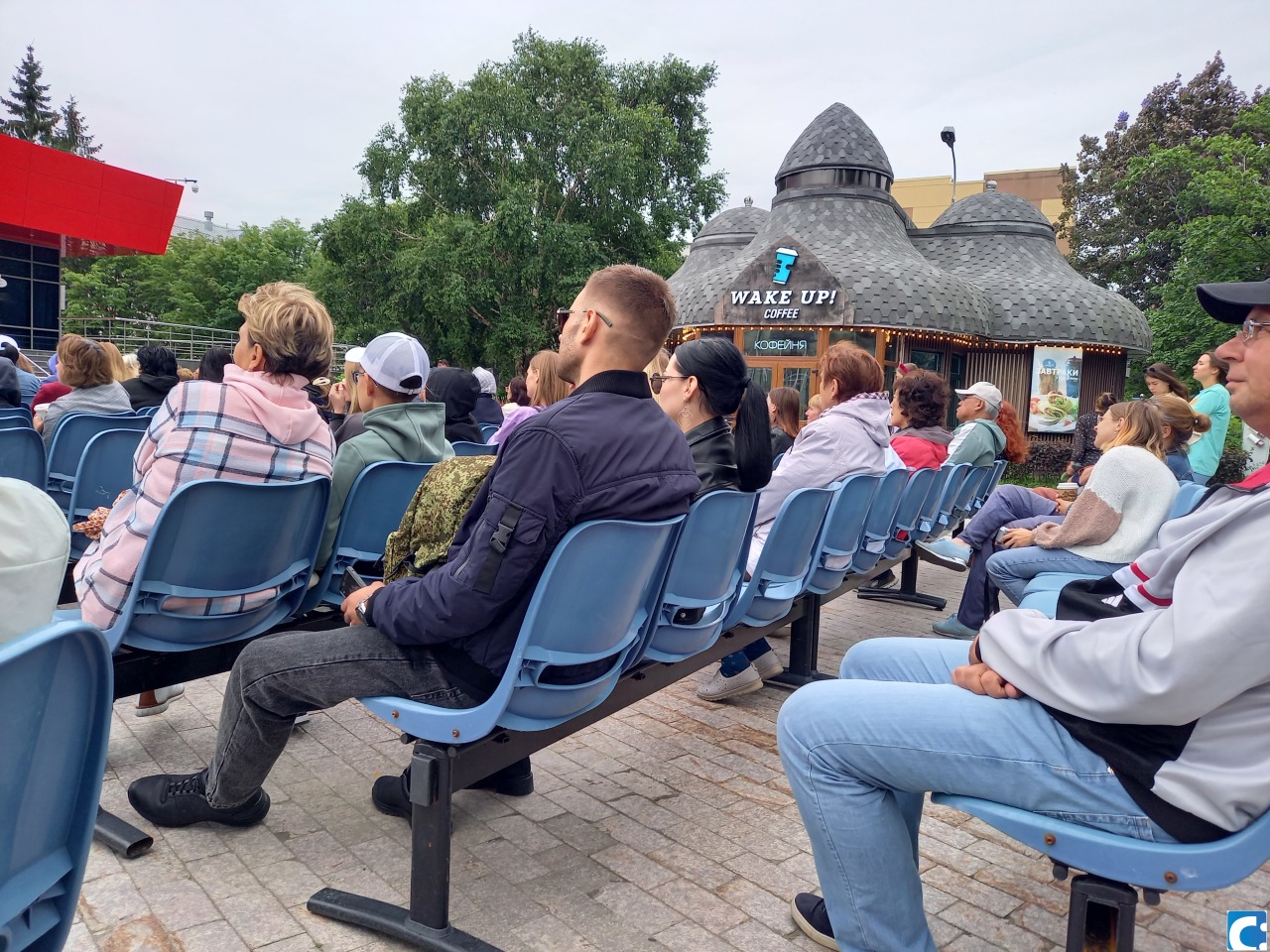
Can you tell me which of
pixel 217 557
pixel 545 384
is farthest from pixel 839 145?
pixel 217 557

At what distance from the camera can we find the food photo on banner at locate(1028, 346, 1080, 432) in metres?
22.5

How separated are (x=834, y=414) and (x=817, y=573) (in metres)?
0.90

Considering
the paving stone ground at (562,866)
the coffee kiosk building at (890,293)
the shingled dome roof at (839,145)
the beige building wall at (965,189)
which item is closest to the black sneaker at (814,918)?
the paving stone ground at (562,866)

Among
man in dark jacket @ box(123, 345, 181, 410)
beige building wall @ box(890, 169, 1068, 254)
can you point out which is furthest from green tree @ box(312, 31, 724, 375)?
beige building wall @ box(890, 169, 1068, 254)

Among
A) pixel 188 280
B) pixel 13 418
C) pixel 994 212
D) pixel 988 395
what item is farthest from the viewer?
pixel 188 280

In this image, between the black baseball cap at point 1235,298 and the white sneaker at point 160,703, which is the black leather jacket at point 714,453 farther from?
the white sneaker at point 160,703

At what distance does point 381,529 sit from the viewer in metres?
3.41

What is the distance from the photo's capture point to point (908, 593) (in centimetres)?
679

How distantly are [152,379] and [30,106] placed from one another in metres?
64.2

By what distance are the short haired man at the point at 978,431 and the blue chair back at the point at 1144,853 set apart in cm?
524

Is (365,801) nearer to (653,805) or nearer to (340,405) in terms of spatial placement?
(653,805)

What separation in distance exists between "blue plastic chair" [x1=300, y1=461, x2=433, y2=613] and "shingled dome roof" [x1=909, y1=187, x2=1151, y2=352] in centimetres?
2160

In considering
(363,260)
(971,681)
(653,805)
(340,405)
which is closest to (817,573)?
(653,805)

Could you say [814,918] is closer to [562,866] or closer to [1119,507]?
[562,866]
